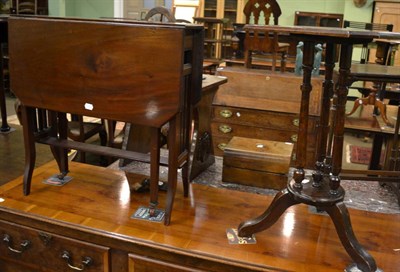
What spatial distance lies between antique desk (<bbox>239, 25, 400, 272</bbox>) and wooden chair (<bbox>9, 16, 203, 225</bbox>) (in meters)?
0.35

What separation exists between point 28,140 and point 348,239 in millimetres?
1561

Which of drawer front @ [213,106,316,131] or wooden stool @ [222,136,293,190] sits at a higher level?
drawer front @ [213,106,316,131]

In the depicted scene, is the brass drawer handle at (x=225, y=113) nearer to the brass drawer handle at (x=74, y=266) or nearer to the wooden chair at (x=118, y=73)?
the wooden chair at (x=118, y=73)

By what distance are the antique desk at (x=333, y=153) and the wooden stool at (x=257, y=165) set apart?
723 millimetres

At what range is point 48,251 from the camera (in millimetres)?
2008

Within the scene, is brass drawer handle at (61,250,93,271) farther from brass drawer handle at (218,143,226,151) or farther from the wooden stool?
brass drawer handle at (218,143,226,151)

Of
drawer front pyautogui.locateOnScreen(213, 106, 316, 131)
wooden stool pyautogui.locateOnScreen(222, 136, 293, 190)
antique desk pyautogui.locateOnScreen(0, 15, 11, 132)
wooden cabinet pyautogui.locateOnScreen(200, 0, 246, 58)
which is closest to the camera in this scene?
wooden stool pyautogui.locateOnScreen(222, 136, 293, 190)

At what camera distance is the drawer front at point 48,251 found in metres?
1.91

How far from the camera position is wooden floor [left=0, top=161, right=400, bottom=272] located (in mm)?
1727

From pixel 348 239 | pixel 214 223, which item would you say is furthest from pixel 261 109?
pixel 348 239

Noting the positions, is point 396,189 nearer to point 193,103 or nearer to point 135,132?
point 193,103

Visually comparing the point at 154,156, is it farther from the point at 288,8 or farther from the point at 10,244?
the point at 288,8

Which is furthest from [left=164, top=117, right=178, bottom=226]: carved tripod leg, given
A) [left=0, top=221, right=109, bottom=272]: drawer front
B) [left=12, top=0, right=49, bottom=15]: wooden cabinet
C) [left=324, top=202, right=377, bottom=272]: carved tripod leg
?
[left=12, top=0, right=49, bottom=15]: wooden cabinet

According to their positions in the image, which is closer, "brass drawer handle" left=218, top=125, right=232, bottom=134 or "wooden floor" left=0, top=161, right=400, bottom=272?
"wooden floor" left=0, top=161, right=400, bottom=272
